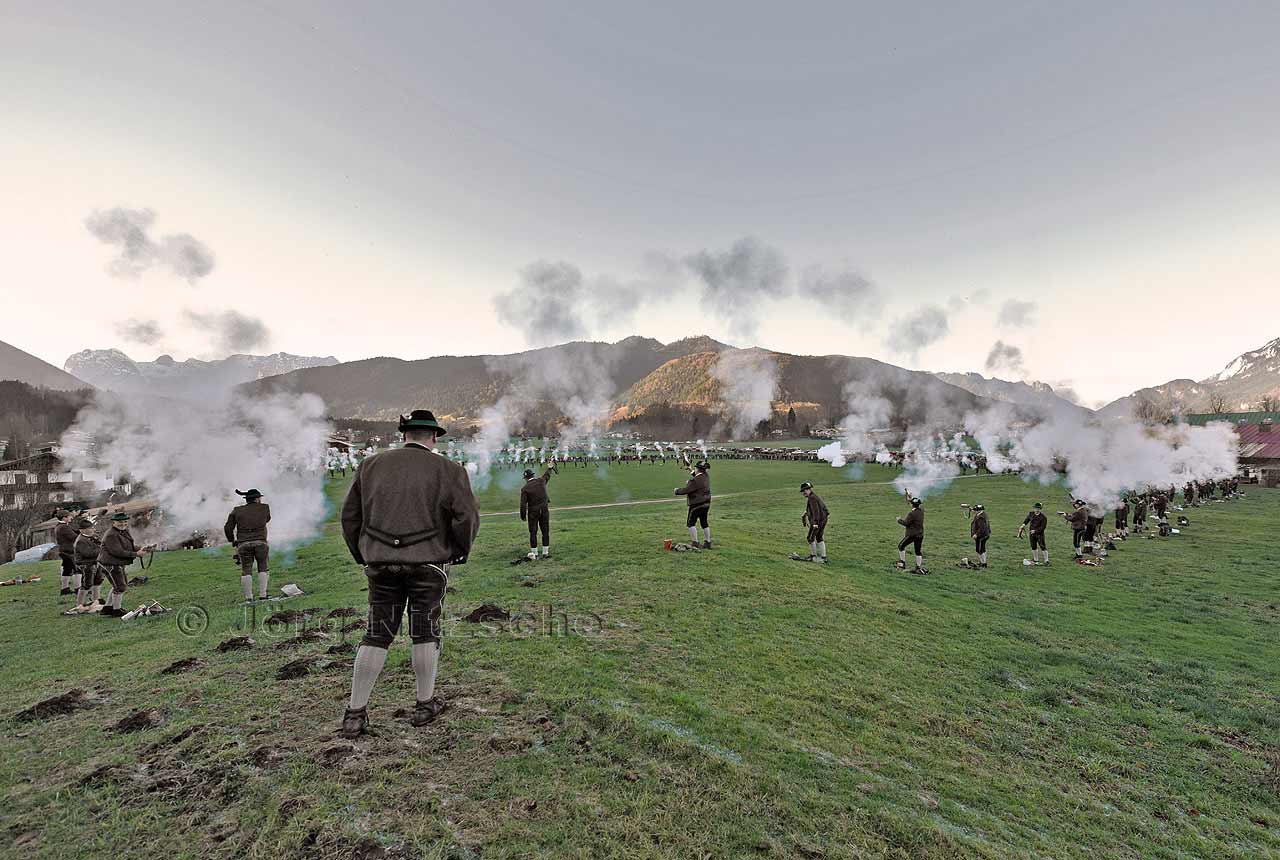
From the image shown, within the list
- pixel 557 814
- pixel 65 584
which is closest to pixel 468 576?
pixel 557 814

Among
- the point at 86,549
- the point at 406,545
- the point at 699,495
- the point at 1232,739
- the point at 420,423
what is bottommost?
the point at 1232,739

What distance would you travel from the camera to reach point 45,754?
16.2 ft

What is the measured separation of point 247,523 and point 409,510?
9056mm

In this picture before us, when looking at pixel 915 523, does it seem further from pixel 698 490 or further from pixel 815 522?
pixel 698 490

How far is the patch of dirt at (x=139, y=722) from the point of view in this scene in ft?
17.5

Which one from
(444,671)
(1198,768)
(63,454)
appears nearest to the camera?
(1198,768)

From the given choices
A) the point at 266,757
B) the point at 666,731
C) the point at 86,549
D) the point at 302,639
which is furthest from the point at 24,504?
the point at 666,731

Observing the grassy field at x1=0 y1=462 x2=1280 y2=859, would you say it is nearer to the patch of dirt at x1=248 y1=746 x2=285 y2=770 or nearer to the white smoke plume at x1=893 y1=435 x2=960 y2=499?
the patch of dirt at x1=248 y1=746 x2=285 y2=770

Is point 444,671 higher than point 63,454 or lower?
lower

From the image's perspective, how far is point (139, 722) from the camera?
5.44 m

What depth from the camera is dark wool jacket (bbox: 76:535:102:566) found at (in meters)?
11.6

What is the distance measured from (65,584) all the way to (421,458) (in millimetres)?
16534

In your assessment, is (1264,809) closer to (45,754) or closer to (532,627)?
(532,627)

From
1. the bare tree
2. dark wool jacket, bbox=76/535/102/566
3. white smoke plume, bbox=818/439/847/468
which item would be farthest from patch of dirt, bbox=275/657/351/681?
white smoke plume, bbox=818/439/847/468
